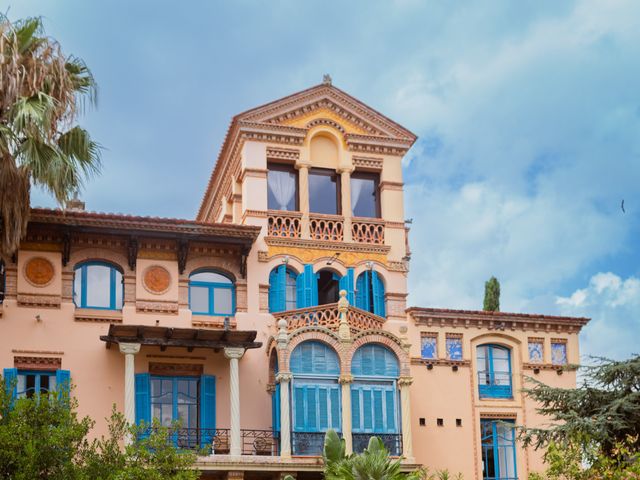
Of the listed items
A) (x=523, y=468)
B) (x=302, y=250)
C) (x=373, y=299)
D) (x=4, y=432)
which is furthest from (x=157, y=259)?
(x=523, y=468)

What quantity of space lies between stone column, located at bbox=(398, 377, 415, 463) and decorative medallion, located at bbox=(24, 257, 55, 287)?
10640 millimetres

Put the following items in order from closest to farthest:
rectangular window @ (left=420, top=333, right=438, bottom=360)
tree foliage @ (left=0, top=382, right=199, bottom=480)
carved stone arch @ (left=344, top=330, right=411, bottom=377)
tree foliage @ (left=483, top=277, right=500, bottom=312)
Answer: tree foliage @ (left=0, top=382, right=199, bottom=480) → carved stone arch @ (left=344, top=330, right=411, bottom=377) → rectangular window @ (left=420, top=333, right=438, bottom=360) → tree foliage @ (left=483, top=277, right=500, bottom=312)

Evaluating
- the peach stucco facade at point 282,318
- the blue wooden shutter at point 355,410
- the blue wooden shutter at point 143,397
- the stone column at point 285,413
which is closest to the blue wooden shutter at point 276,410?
the peach stucco facade at point 282,318

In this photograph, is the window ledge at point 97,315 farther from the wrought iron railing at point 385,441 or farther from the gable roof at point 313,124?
the wrought iron railing at point 385,441

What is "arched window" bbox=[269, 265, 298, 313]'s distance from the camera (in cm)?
→ 3481

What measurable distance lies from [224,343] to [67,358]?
175 inches

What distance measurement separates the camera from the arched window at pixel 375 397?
32.9m

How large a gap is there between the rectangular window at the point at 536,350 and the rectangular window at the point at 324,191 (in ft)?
25.3

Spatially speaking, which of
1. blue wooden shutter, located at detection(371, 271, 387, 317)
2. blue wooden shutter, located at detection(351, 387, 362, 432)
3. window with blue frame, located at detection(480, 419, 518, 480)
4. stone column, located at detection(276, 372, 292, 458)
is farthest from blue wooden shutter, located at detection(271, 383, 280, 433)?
window with blue frame, located at detection(480, 419, 518, 480)

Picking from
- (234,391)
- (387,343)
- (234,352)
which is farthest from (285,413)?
(387,343)

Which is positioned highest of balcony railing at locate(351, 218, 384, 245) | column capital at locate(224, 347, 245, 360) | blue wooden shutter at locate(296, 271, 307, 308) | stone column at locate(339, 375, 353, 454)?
balcony railing at locate(351, 218, 384, 245)

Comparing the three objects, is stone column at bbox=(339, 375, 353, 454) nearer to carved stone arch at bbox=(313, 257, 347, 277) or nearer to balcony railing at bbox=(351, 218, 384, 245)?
carved stone arch at bbox=(313, 257, 347, 277)

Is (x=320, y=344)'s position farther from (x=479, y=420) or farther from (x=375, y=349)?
(x=479, y=420)

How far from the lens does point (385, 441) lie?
108 feet
